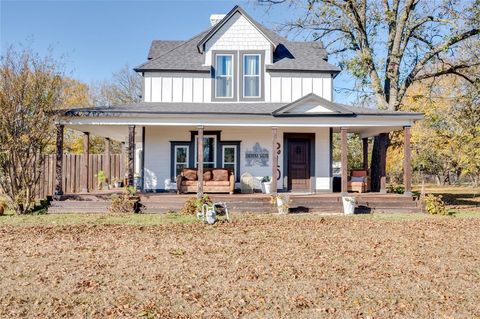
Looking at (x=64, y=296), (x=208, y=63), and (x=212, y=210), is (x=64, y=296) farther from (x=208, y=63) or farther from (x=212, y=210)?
(x=208, y=63)

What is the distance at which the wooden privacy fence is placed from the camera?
1752 cm

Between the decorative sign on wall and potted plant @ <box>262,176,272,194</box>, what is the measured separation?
2.05 ft

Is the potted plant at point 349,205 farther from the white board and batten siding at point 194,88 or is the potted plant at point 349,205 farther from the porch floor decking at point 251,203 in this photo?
the white board and batten siding at point 194,88

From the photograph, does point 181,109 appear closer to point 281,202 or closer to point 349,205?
point 281,202

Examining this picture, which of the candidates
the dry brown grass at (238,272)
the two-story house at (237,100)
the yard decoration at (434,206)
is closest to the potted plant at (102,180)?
the two-story house at (237,100)

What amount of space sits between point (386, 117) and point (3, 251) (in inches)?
472

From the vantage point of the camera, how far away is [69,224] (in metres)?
10.6

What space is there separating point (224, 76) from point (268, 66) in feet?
6.03

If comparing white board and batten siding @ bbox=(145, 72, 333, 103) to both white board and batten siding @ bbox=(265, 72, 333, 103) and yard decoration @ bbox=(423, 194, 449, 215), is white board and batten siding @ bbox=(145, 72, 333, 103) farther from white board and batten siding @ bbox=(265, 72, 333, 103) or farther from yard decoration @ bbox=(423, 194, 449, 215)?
yard decoration @ bbox=(423, 194, 449, 215)

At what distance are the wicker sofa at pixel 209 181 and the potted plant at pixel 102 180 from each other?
4052mm

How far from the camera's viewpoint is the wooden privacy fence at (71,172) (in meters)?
17.5

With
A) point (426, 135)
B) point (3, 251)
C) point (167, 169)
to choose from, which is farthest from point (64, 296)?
point (426, 135)

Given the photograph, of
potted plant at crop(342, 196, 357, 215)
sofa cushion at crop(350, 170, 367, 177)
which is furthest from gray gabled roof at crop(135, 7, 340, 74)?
potted plant at crop(342, 196, 357, 215)

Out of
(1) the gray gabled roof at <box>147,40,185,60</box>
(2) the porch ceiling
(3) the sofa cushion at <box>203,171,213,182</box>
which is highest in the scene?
(1) the gray gabled roof at <box>147,40,185,60</box>
